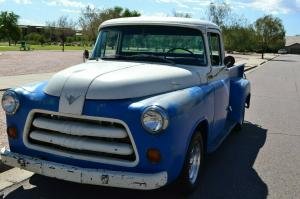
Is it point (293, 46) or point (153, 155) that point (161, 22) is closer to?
point (153, 155)

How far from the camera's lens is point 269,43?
262 feet

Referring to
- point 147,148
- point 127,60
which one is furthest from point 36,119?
point 127,60

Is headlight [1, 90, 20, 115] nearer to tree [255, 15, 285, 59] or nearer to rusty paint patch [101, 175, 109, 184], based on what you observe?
rusty paint patch [101, 175, 109, 184]

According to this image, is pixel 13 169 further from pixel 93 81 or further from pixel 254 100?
pixel 254 100

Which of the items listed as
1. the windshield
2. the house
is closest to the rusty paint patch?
the windshield

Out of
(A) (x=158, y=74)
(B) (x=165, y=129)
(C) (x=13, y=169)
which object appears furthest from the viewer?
(C) (x=13, y=169)

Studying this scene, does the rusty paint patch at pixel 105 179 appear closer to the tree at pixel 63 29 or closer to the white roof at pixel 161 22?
the white roof at pixel 161 22

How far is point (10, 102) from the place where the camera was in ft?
16.3

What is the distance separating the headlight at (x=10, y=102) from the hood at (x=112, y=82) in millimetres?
345

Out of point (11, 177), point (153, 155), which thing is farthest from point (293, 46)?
point (153, 155)

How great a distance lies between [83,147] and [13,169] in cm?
177

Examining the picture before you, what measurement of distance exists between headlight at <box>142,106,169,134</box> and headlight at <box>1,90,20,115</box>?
1.45 m

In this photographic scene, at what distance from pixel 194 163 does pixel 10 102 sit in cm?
216

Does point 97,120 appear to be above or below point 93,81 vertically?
below
